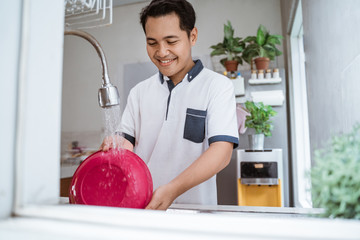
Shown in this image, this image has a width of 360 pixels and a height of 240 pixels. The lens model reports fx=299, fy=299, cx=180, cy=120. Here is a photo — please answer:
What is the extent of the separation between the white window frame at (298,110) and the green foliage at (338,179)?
2.63 m

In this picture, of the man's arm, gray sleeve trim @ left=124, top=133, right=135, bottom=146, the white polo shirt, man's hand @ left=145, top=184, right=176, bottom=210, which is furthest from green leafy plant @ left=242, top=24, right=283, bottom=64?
man's hand @ left=145, top=184, right=176, bottom=210

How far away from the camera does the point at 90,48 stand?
415 cm

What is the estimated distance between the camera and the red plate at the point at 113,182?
65 centimetres

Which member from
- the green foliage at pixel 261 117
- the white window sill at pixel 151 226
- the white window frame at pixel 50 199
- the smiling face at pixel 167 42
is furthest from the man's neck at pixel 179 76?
the green foliage at pixel 261 117

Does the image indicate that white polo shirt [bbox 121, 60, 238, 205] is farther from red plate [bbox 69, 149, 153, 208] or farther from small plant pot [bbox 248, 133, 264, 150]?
small plant pot [bbox 248, 133, 264, 150]

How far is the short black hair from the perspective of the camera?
127 centimetres

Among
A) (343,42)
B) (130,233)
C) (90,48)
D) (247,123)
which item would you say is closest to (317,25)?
(343,42)

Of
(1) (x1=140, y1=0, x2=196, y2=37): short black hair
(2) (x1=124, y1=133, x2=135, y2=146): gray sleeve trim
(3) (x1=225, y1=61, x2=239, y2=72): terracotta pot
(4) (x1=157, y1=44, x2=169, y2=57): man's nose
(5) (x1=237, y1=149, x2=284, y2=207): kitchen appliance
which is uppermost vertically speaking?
(3) (x1=225, y1=61, x2=239, y2=72): terracotta pot

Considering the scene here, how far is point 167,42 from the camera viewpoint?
123 centimetres

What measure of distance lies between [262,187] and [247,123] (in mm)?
589

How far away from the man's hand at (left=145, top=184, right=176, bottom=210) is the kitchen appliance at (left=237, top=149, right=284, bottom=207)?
1.92 metres

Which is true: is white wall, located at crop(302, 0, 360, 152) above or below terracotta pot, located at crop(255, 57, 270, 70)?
below

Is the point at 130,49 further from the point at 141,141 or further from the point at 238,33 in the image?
the point at 141,141

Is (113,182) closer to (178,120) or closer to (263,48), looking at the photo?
(178,120)
